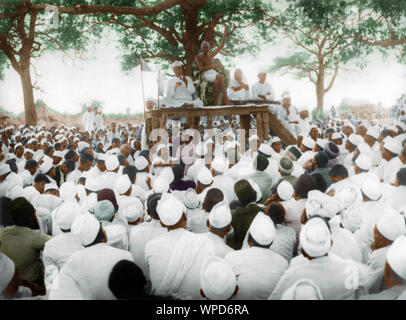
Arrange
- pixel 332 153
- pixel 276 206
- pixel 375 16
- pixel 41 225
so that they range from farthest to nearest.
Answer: pixel 375 16, pixel 332 153, pixel 41 225, pixel 276 206

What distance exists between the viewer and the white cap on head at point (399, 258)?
1.73 m

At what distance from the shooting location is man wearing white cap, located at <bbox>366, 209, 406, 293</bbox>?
6.50ft

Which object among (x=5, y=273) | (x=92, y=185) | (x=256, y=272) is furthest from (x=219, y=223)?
(x=92, y=185)

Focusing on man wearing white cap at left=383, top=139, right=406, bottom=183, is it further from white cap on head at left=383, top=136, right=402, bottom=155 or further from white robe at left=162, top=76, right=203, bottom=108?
white robe at left=162, top=76, right=203, bottom=108

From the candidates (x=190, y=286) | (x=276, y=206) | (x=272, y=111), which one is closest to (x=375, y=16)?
(x=272, y=111)

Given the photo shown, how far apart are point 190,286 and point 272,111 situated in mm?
5570

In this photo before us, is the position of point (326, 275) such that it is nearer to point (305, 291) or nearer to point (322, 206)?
point (305, 291)

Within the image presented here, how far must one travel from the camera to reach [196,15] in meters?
8.44

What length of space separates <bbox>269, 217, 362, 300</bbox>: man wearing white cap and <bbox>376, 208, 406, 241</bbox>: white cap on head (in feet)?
1.03

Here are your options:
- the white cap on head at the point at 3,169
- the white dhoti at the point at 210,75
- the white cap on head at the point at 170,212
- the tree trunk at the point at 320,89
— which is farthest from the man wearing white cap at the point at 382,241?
the white dhoti at the point at 210,75

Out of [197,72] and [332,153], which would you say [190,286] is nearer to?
[332,153]

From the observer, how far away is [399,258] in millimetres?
1733

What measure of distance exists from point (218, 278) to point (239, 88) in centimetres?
612

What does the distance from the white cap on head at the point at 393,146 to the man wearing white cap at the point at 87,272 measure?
139 inches
